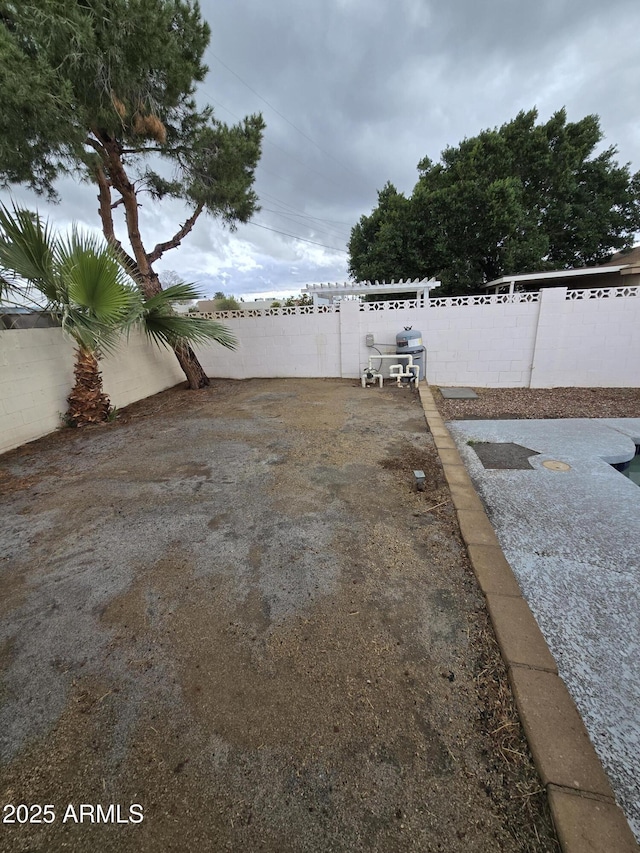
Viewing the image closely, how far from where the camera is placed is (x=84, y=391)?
15.8 feet

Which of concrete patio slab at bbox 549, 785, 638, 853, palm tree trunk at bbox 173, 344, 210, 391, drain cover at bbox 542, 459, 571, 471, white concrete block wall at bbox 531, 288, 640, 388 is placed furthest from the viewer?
palm tree trunk at bbox 173, 344, 210, 391

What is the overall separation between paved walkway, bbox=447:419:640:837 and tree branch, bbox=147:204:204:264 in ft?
21.3

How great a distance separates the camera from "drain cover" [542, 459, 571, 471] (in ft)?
9.85

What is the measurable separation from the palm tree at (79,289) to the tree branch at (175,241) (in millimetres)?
2012

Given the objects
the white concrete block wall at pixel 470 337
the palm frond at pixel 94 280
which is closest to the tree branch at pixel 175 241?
the palm frond at pixel 94 280

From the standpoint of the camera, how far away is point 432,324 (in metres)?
6.44

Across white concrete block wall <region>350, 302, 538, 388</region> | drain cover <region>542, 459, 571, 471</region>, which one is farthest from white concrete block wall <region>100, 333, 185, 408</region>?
drain cover <region>542, 459, 571, 471</region>

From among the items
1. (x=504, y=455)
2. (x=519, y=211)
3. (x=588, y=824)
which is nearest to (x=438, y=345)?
(x=504, y=455)

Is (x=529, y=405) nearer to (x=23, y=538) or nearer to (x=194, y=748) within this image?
(x=194, y=748)

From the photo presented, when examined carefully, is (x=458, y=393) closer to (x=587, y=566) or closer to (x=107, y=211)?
(x=587, y=566)

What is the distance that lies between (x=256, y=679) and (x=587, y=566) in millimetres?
1818

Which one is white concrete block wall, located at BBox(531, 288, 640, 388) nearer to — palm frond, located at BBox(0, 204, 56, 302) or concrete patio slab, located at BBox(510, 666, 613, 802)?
concrete patio slab, located at BBox(510, 666, 613, 802)

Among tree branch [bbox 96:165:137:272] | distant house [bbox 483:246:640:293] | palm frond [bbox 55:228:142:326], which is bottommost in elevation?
palm frond [bbox 55:228:142:326]

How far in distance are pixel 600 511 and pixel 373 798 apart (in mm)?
2321
